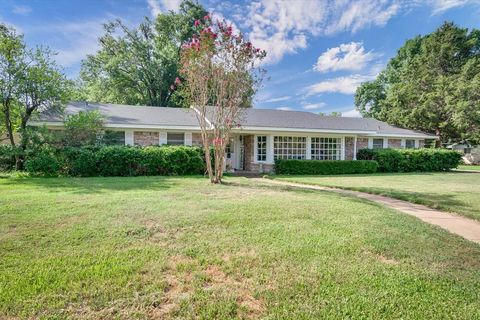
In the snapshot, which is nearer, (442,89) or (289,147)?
(289,147)

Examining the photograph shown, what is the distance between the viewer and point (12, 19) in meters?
13.2

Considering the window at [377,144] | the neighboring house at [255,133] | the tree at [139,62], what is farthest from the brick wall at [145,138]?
the window at [377,144]

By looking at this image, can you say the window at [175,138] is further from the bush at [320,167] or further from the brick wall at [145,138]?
the bush at [320,167]

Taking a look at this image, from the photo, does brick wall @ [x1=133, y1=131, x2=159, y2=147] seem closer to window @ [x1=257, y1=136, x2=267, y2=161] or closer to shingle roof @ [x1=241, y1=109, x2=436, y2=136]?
shingle roof @ [x1=241, y1=109, x2=436, y2=136]

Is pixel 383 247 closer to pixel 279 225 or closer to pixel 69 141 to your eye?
pixel 279 225

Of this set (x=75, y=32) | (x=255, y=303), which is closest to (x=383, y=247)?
(x=255, y=303)

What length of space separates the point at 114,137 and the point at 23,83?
14.9 feet

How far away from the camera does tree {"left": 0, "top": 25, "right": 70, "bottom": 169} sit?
12570 millimetres

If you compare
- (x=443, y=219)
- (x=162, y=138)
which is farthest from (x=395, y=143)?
(x=443, y=219)

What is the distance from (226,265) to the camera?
11.1 feet

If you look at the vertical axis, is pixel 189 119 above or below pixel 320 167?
above

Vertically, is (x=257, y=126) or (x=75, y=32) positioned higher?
(x=75, y=32)

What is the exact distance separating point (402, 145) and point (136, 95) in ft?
84.9

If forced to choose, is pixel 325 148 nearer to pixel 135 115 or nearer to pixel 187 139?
pixel 187 139
